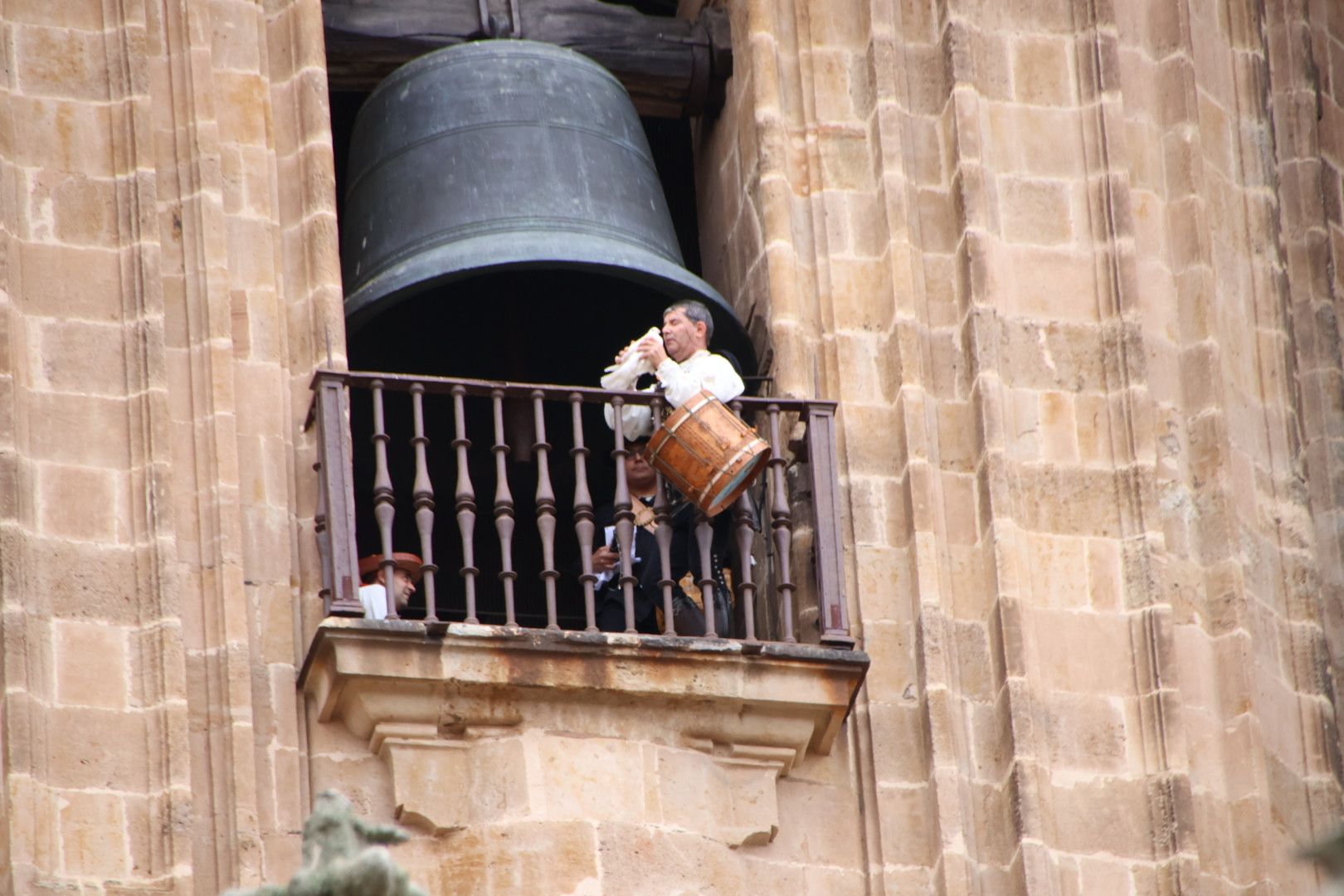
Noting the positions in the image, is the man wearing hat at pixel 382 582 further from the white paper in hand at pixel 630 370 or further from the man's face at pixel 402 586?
the white paper in hand at pixel 630 370

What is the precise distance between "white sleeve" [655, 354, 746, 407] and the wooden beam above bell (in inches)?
57.6

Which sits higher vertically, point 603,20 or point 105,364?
point 603,20

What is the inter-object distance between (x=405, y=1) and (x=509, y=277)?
34.3 inches

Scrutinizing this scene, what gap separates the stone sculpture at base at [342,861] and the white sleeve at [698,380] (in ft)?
9.94

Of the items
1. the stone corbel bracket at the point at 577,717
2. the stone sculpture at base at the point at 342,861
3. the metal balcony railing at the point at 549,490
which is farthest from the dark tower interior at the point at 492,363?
the stone sculpture at base at the point at 342,861

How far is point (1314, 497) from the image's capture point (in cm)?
1423

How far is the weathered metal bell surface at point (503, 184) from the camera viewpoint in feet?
43.9

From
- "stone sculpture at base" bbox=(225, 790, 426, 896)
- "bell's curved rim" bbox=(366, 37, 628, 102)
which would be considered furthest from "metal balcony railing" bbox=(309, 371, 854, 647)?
"stone sculpture at base" bbox=(225, 790, 426, 896)

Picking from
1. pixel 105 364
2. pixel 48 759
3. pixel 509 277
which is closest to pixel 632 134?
pixel 509 277

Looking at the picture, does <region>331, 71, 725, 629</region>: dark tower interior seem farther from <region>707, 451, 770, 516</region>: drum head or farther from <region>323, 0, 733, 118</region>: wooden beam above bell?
<region>707, 451, 770, 516</region>: drum head

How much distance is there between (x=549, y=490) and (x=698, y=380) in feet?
1.84

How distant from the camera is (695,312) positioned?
527 inches

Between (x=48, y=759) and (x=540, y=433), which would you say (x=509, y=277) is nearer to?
(x=540, y=433)

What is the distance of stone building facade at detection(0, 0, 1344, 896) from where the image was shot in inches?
499
